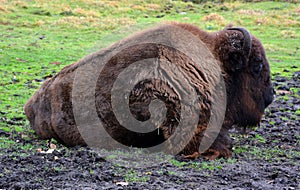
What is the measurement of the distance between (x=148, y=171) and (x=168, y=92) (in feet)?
3.73

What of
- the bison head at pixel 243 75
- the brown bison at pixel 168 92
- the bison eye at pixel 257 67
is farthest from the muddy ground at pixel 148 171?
the bison eye at pixel 257 67

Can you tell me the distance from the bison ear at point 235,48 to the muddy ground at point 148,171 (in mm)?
1270

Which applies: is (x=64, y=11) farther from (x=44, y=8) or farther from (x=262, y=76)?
(x=262, y=76)

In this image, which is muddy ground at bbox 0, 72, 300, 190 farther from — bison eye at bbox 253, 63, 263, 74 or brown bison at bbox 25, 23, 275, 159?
bison eye at bbox 253, 63, 263, 74

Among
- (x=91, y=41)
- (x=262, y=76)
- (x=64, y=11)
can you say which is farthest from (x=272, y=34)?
(x=262, y=76)

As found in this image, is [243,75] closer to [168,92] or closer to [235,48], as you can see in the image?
[235,48]

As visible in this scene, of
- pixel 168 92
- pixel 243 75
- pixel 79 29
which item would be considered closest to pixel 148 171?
pixel 168 92

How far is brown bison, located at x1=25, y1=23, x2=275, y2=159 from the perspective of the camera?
19.7ft

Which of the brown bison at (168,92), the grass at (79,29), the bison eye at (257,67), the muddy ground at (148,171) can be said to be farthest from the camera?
the grass at (79,29)

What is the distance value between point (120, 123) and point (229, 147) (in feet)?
5.19

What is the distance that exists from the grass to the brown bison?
0.56 m

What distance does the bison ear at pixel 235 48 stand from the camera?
6470 millimetres

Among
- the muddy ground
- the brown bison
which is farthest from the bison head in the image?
the muddy ground

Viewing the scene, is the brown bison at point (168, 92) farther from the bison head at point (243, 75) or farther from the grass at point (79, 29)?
the grass at point (79, 29)
